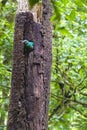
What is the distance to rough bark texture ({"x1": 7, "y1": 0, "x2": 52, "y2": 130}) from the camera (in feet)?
5.80

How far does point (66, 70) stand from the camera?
330cm

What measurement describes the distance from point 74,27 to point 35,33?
4.78ft

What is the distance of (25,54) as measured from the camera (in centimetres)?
185

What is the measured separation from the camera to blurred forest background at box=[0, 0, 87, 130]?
9.64 feet

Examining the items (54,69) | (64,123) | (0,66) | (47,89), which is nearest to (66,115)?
(64,123)

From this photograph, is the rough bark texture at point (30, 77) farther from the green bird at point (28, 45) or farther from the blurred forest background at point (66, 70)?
the blurred forest background at point (66, 70)

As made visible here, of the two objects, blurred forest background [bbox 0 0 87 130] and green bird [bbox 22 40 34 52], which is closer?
green bird [bbox 22 40 34 52]

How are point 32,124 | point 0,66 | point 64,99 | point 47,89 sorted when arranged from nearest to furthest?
1. point 32,124
2. point 47,89
3. point 0,66
4. point 64,99

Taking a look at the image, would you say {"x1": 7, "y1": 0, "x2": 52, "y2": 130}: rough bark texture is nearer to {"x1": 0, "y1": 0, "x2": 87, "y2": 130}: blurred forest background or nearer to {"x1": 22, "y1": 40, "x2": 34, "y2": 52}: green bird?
{"x1": 22, "y1": 40, "x2": 34, "y2": 52}: green bird

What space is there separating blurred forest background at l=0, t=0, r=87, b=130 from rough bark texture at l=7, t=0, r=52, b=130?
31.9 inches

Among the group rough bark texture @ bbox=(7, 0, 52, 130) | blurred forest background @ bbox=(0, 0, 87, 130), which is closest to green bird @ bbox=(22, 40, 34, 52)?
rough bark texture @ bbox=(7, 0, 52, 130)

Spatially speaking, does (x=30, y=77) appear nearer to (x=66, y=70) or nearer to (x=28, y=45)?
(x=28, y=45)

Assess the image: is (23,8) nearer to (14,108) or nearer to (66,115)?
(14,108)

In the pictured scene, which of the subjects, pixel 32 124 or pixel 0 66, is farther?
pixel 0 66
